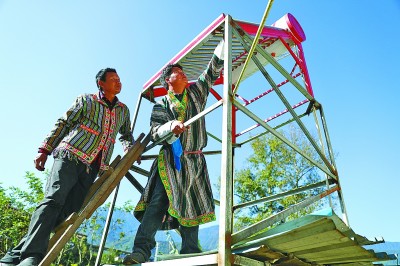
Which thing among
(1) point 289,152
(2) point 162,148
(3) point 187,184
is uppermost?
(1) point 289,152

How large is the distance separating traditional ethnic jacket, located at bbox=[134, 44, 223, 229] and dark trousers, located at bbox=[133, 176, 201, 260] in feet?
0.25

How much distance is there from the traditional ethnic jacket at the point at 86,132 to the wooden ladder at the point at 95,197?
0.13 m

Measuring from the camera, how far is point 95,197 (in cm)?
262

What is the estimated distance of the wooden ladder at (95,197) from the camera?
225cm

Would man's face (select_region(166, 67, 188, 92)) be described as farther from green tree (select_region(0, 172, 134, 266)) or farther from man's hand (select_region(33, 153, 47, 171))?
green tree (select_region(0, 172, 134, 266))

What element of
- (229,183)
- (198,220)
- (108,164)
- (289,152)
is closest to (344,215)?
(198,220)

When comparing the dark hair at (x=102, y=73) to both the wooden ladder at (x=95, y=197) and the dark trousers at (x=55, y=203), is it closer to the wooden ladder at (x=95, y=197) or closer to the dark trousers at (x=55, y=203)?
the wooden ladder at (x=95, y=197)

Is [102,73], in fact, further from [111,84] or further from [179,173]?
[179,173]

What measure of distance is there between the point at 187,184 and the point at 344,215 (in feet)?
4.78

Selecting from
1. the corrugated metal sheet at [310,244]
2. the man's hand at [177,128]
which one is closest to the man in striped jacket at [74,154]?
the man's hand at [177,128]

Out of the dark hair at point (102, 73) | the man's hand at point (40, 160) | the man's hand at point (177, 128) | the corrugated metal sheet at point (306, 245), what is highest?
the dark hair at point (102, 73)

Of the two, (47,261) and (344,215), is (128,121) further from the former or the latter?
(344,215)

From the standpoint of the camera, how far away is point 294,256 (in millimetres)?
2154

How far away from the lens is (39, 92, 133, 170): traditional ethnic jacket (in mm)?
2752
